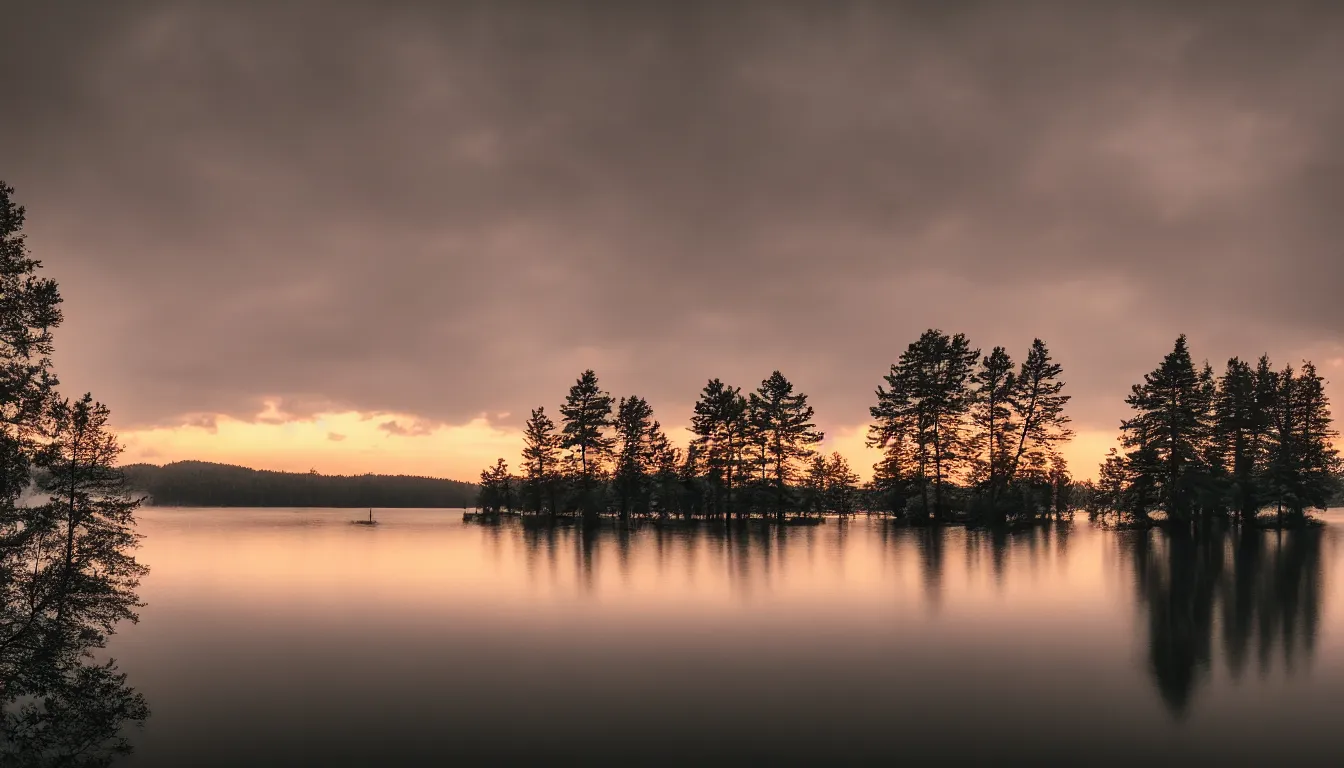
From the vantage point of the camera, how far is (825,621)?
2306 cm

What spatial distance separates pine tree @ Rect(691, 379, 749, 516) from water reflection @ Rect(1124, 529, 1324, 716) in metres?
39.6

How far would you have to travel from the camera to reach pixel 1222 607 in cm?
2458

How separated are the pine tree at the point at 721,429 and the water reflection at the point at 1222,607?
39.6 meters

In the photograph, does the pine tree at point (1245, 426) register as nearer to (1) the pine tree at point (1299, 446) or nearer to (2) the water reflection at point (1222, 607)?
(1) the pine tree at point (1299, 446)

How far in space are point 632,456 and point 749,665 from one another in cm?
7320

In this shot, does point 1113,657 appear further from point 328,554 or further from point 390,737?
point 328,554

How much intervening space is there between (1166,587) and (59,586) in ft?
117

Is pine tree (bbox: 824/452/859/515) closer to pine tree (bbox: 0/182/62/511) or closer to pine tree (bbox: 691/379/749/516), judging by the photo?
pine tree (bbox: 691/379/749/516)

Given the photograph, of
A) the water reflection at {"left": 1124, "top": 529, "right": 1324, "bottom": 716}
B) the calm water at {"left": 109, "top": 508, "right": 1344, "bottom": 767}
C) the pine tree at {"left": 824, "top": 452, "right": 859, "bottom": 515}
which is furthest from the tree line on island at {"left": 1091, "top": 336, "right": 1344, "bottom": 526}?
the pine tree at {"left": 824, "top": 452, "right": 859, "bottom": 515}

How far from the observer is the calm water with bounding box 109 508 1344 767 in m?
12.7

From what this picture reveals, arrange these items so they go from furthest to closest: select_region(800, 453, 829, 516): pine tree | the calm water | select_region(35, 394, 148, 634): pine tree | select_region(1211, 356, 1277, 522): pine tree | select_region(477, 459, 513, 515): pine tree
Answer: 1. select_region(477, 459, 513, 515): pine tree
2. select_region(800, 453, 829, 516): pine tree
3. select_region(1211, 356, 1277, 522): pine tree
4. select_region(35, 394, 148, 634): pine tree
5. the calm water

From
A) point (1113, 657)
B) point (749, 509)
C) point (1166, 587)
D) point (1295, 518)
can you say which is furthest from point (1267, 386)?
point (1113, 657)

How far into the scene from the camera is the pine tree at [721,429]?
8031 cm

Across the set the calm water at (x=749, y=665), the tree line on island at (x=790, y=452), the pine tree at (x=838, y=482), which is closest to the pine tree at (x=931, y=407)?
the tree line on island at (x=790, y=452)
